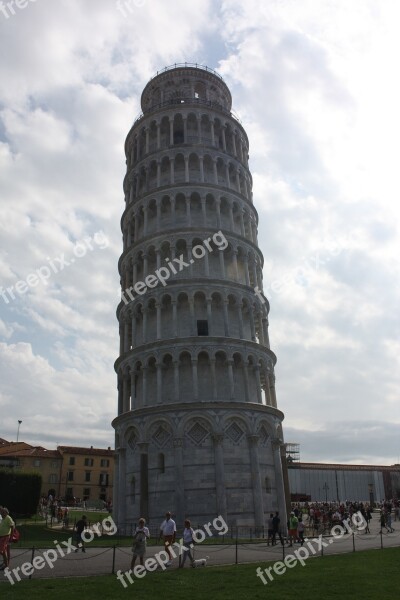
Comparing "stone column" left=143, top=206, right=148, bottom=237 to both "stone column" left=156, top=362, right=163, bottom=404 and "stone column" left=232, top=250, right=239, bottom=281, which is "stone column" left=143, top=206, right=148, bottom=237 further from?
"stone column" left=156, top=362, right=163, bottom=404

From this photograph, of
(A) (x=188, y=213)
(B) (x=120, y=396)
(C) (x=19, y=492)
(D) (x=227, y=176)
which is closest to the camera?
(B) (x=120, y=396)

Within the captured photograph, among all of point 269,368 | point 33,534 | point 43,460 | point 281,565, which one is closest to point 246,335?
point 269,368

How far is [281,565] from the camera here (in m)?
18.0

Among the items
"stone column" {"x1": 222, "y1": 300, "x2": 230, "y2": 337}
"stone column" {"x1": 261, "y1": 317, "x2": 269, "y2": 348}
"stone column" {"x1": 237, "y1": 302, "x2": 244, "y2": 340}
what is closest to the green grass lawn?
"stone column" {"x1": 222, "y1": 300, "x2": 230, "y2": 337}

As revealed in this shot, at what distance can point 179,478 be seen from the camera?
111ft

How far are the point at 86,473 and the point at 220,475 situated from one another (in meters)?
69.1

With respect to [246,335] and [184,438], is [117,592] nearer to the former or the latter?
[184,438]

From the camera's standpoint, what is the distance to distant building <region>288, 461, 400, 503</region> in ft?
254

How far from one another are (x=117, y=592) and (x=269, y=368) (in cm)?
2831

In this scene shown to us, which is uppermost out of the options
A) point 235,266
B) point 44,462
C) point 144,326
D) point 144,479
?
point 235,266

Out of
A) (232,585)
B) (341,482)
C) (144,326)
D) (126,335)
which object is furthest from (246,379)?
(341,482)

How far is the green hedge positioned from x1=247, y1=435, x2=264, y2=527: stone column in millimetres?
24955

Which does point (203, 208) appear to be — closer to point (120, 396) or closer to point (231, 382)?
point (231, 382)

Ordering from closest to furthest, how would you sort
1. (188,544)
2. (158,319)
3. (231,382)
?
(188,544), (231,382), (158,319)
